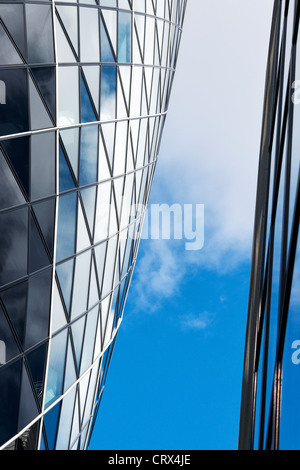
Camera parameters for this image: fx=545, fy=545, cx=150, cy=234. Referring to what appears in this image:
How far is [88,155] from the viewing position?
19344 millimetres

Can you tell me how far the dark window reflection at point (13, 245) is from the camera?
14.3m

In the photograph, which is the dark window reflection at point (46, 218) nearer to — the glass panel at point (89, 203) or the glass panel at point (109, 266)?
the glass panel at point (89, 203)

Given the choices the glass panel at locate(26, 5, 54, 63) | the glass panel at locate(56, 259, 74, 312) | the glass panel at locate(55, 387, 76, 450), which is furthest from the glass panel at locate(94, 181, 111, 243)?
the glass panel at locate(55, 387, 76, 450)

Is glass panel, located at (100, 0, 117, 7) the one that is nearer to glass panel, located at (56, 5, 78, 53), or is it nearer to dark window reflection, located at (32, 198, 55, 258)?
glass panel, located at (56, 5, 78, 53)

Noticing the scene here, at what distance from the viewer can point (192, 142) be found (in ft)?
188

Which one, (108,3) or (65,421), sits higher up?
(108,3)

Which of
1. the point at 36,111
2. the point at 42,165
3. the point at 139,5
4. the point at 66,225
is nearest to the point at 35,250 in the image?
the point at 66,225

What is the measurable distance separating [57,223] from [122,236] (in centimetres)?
806

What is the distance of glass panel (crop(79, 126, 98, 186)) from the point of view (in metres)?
18.9

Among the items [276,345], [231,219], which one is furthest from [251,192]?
[276,345]

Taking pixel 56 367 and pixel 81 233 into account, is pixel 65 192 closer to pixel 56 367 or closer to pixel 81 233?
pixel 81 233

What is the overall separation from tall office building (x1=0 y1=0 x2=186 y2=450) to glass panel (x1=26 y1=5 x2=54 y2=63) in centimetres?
4

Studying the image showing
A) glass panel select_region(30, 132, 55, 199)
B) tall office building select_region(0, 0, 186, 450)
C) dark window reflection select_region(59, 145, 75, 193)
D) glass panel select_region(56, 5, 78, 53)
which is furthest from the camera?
glass panel select_region(56, 5, 78, 53)

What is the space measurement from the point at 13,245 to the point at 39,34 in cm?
645
